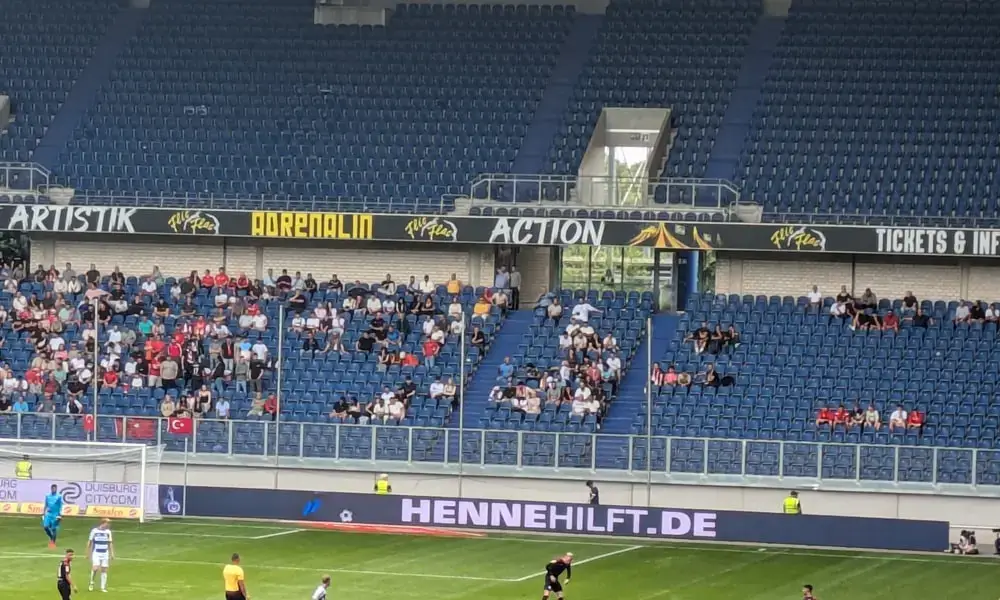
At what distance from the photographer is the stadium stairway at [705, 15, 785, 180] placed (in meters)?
47.8

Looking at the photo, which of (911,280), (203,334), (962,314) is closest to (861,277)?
(911,280)

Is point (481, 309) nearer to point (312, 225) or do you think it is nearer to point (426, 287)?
point (426, 287)

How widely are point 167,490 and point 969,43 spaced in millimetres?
22574

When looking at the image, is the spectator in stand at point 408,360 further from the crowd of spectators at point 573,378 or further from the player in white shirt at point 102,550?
the player in white shirt at point 102,550

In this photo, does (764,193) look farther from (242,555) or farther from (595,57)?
(242,555)

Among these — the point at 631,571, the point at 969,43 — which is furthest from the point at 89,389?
the point at 969,43

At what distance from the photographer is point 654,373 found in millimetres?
43000

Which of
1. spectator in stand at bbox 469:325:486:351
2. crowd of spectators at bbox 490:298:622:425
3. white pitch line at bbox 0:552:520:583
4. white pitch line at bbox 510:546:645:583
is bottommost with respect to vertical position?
white pitch line at bbox 0:552:520:583

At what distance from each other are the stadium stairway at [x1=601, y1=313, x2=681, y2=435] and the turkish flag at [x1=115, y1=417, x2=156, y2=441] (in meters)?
9.67

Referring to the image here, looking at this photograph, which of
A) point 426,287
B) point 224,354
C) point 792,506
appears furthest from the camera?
point 426,287

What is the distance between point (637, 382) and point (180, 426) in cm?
1005

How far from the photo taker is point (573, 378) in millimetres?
43000

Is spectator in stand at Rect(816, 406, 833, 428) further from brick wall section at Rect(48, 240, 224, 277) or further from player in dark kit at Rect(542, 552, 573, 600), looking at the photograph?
brick wall section at Rect(48, 240, 224, 277)

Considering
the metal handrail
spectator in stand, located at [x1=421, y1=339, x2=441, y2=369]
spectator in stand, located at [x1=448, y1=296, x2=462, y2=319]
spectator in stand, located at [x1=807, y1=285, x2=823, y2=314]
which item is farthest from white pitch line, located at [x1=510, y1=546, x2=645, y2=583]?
spectator in stand, located at [x1=448, y1=296, x2=462, y2=319]
